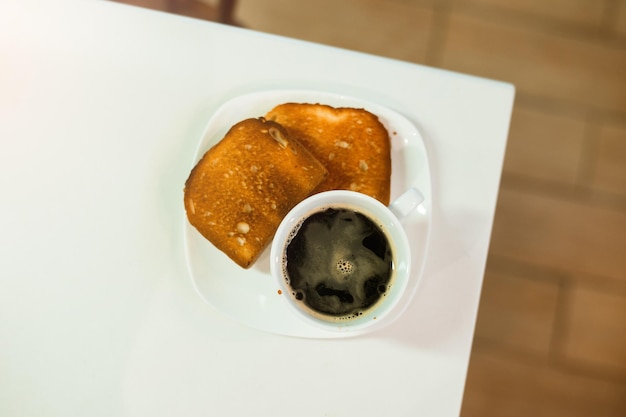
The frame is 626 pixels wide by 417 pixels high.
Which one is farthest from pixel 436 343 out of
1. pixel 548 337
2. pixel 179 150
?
pixel 548 337

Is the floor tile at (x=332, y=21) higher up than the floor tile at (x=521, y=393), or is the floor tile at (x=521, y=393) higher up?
the floor tile at (x=332, y=21)

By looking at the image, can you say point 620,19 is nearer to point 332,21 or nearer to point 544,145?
point 544,145

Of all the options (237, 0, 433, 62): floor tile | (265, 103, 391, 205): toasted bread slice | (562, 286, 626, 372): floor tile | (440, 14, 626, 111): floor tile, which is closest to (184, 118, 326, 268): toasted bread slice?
(265, 103, 391, 205): toasted bread slice

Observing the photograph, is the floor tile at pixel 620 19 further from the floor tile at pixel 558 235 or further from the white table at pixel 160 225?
the white table at pixel 160 225

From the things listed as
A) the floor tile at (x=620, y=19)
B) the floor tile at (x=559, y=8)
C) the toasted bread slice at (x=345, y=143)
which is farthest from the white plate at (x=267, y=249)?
the floor tile at (x=620, y=19)

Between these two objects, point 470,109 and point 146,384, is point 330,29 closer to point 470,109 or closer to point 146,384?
point 470,109
